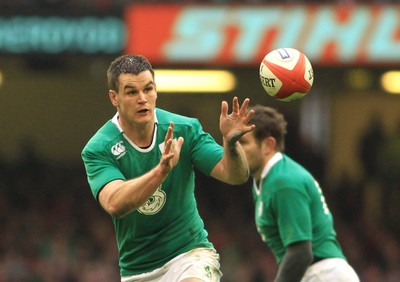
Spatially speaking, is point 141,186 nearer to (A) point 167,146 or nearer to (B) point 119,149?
(A) point 167,146

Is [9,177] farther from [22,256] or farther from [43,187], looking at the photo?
[22,256]

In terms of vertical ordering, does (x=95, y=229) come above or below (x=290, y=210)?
below

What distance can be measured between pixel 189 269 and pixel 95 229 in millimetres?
9187

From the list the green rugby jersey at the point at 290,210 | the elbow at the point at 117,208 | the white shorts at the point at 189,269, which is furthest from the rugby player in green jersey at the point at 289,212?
the elbow at the point at 117,208

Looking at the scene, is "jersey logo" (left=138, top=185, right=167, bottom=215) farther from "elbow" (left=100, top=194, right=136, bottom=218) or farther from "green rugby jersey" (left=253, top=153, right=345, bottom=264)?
"green rugby jersey" (left=253, top=153, right=345, bottom=264)

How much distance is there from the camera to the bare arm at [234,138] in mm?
6473

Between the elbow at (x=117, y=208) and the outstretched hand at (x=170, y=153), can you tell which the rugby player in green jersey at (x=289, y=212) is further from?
the elbow at (x=117, y=208)

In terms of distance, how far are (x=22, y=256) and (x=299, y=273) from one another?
336 inches

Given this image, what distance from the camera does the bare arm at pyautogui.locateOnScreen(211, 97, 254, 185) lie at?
6473 millimetres

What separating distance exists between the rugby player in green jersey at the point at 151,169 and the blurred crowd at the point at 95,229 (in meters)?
7.70

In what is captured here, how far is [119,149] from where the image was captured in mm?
6820

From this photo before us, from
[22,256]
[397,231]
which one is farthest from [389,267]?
[22,256]

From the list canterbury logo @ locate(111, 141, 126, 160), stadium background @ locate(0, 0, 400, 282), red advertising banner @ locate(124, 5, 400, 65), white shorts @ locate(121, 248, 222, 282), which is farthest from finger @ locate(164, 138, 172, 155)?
stadium background @ locate(0, 0, 400, 282)

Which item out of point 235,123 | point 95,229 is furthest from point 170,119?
point 95,229
